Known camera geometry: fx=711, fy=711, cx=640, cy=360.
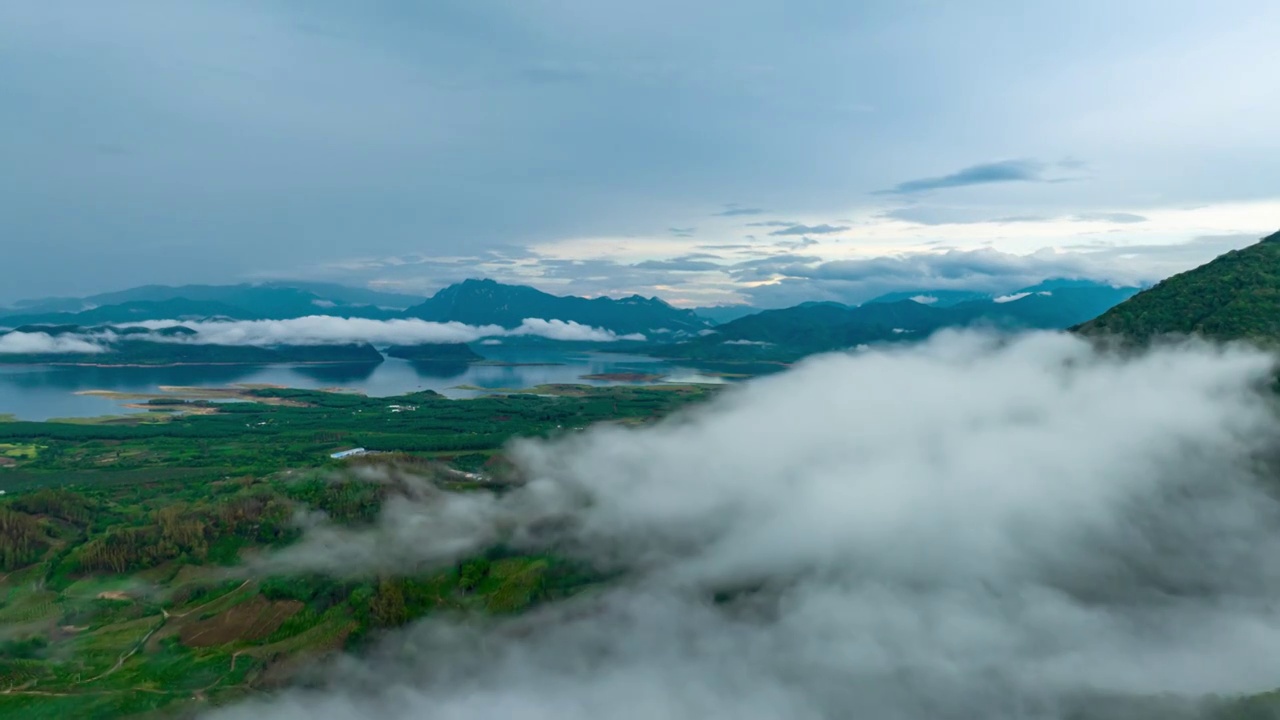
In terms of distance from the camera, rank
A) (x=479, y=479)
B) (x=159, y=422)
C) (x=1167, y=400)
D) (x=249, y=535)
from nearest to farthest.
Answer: (x=249, y=535)
(x=1167, y=400)
(x=479, y=479)
(x=159, y=422)

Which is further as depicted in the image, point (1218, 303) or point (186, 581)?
point (1218, 303)

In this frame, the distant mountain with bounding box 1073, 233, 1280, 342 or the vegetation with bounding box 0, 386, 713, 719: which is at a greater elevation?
the distant mountain with bounding box 1073, 233, 1280, 342

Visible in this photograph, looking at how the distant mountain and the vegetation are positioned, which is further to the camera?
the distant mountain

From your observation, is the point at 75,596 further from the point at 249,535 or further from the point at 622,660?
the point at 622,660

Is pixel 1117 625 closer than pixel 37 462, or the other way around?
pixel 1117 625

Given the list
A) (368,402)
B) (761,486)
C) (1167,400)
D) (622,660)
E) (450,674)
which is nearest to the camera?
(450,674)

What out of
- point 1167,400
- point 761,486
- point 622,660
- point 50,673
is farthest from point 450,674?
point 1167,400

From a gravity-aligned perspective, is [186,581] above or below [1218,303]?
below

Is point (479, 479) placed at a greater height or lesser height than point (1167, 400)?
lesser
